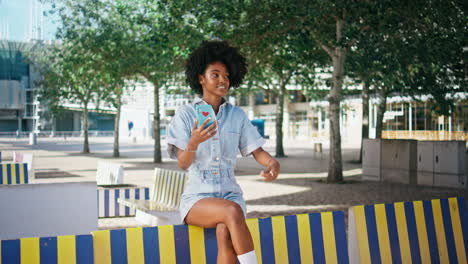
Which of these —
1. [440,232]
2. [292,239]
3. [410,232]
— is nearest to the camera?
[292,239]

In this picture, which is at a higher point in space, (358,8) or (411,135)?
(358,8)

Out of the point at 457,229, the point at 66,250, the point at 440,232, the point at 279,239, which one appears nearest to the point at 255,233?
the point at 279,239

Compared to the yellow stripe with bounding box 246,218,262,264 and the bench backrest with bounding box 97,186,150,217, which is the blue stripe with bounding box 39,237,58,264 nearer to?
the yellow stripe with bounding box 246,218,262,264

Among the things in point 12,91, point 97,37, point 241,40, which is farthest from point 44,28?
point 12,91

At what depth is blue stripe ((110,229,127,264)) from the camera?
10.00ft

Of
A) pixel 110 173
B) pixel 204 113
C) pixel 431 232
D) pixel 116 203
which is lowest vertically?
pixel 116 203

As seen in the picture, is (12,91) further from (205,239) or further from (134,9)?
(205,239)

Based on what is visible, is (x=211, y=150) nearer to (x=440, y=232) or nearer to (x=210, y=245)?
(x=210, y=245)

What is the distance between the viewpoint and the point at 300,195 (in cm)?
1219

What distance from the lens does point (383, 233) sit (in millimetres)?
3861

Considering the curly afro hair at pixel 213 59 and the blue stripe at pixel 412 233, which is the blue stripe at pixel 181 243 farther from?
the blue stripe at pixel 412 233

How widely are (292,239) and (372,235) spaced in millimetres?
683

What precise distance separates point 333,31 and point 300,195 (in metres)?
5.29

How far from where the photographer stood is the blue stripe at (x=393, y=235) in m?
3.89
